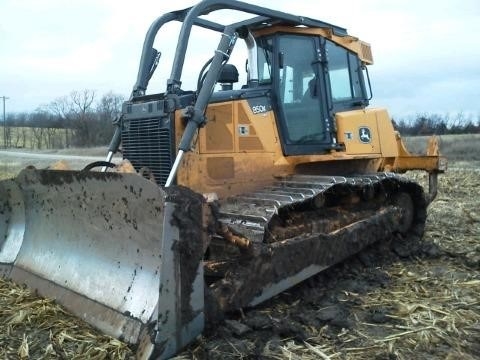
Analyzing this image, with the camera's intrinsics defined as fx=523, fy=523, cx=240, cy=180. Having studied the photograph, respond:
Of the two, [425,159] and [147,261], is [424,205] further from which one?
[147,261]

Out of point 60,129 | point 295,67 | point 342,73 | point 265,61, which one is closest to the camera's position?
point 265,61

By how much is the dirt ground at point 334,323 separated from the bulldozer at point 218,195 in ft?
0.55

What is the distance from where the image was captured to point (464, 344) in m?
4.01

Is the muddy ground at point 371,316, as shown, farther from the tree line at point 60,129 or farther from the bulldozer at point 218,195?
the tree line at point 60,129

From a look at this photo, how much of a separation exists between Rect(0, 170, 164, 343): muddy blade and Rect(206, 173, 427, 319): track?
1.79 ft

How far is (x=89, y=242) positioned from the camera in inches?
182

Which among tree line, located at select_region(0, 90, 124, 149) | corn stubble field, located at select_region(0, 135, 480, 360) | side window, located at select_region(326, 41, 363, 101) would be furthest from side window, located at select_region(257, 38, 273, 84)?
tree line, located at select_region(0, 90, 124, 149)

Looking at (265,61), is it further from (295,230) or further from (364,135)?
(295,230)

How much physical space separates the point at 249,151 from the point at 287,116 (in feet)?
2.30

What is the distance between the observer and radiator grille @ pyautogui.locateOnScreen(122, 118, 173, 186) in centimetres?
524

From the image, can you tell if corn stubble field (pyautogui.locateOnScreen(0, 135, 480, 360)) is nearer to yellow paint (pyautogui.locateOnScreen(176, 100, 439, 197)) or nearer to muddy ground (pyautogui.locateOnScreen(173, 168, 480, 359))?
muddy ground (pyautogui.locateOnScreen(173, 168, 480, 359))

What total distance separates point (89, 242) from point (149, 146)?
4.22 feet

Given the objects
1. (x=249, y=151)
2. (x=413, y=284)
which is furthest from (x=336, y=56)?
(x=413, y=284)

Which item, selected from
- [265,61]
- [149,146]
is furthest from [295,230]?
[265,61]
